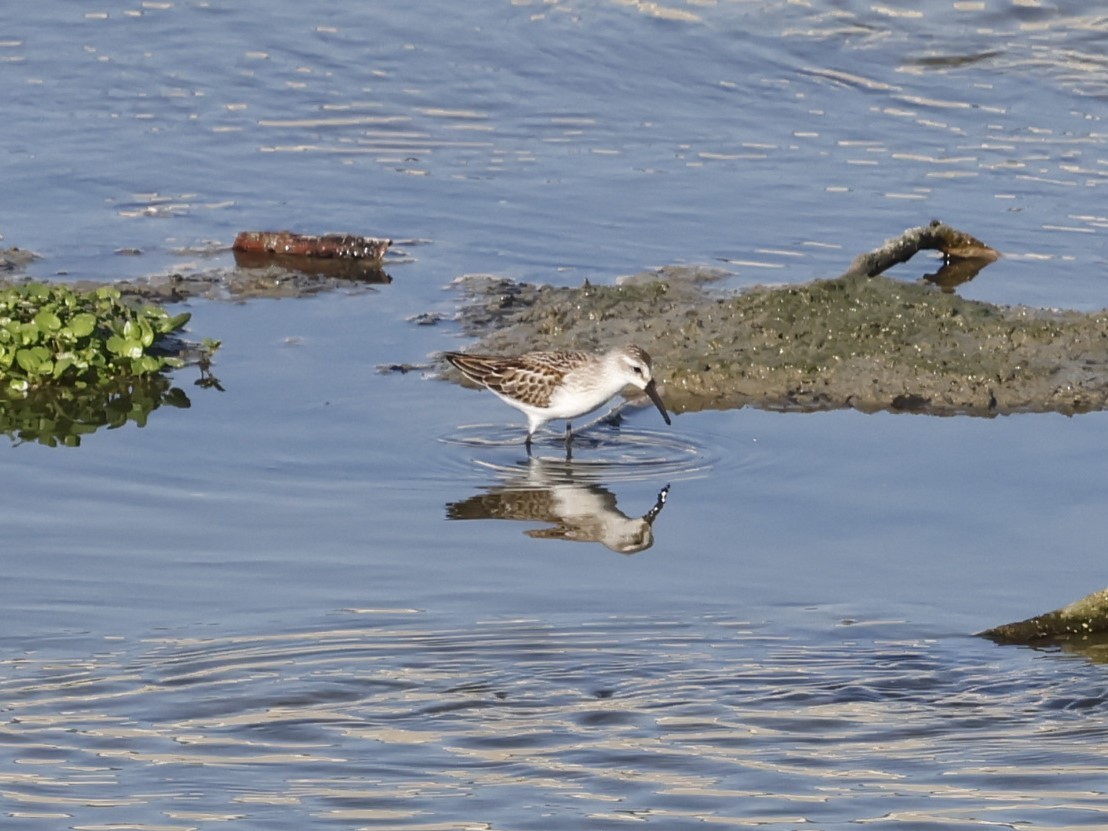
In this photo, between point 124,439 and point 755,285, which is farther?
point 755,285

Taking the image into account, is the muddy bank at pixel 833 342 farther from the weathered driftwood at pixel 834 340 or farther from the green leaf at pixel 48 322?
the green leaf at pixel 48 322

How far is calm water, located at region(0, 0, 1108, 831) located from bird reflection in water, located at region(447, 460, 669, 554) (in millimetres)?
38

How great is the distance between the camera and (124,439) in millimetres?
11133

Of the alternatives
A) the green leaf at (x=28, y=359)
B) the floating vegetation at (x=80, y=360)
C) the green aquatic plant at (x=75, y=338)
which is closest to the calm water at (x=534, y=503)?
the floating vegetation at (x=80, y=360)

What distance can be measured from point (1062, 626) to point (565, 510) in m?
2.93

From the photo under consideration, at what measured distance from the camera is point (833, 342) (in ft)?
40.9

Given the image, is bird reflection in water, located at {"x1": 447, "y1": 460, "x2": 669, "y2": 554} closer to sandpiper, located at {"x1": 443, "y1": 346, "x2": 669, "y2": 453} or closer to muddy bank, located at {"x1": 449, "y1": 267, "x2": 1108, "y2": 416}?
sandpiper, located at {"x1": 443, "y1": 346, "x2": 669, "y2": 453}

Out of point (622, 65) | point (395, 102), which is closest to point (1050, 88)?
point (622, 65)

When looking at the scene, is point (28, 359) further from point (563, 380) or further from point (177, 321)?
point (563, 380)

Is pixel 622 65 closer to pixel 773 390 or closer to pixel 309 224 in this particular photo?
pixel 309 224

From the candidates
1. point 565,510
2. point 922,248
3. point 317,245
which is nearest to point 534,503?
point 565,510

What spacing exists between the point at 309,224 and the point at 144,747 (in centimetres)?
942

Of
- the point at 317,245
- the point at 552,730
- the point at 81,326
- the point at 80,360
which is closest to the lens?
the point at 552,730

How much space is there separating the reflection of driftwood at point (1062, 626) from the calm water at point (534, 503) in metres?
0.11
